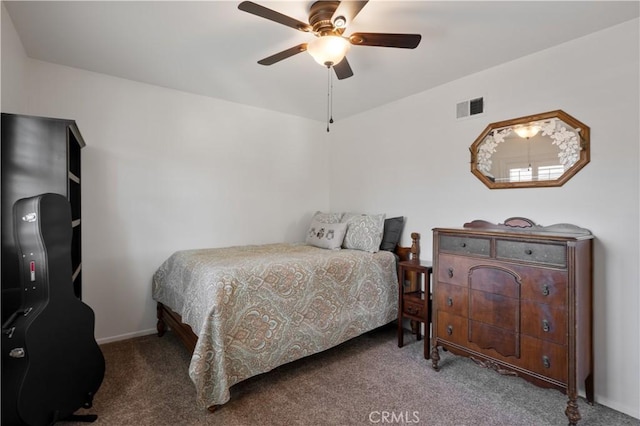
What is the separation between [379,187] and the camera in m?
3.61

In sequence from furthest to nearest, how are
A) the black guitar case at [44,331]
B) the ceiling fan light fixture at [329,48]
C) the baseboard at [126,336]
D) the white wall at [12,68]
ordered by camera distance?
the baseboard at [126,336] < the white wall at [12,68] < the ceiling fan light fixture at [329,48] < the black guitar case at [44,331]

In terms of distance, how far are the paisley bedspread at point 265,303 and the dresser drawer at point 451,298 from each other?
1.99ft

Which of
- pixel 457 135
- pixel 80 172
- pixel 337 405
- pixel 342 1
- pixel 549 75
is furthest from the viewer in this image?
pixel 457 135

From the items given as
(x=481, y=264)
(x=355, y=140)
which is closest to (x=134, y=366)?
(x=481, y=264)

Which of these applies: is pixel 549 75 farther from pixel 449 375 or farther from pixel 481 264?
pixel 449 375

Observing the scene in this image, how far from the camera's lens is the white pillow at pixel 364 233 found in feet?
10.2

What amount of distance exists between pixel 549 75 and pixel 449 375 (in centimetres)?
235

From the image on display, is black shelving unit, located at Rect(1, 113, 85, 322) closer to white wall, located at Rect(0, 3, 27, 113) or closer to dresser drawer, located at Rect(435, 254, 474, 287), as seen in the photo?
white wall, located at Rect(0, 3, 27, 113)

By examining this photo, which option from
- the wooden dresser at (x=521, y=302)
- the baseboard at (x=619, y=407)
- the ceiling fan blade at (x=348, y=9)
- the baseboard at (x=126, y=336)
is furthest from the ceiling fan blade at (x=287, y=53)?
the baseboard at (x=619, y=407)

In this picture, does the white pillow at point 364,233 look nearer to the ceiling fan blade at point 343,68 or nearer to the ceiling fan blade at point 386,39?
the ceiling fan blade at point 343,68

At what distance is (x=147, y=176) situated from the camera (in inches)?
118

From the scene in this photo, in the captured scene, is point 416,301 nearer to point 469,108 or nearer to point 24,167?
point 469,108
